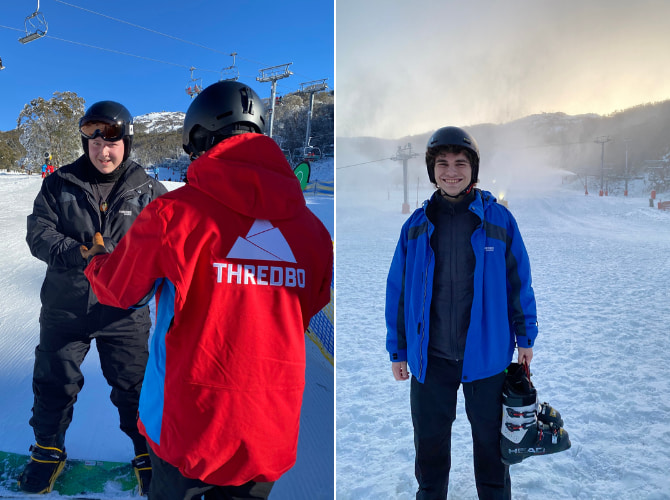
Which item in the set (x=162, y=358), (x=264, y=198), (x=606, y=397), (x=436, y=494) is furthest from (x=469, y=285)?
(x=606, y=397)

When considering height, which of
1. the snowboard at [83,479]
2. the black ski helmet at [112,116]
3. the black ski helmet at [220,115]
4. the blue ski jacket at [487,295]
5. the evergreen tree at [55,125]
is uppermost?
the evergreen tree at [55,125]

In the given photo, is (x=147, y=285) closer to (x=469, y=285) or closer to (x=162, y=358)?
(x=162, y=358)

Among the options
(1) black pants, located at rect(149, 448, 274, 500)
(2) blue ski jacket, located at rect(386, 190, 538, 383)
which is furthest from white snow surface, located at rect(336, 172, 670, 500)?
(1) black pants, located at rect(149, 448, 274, 500)

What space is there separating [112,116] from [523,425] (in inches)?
92.7

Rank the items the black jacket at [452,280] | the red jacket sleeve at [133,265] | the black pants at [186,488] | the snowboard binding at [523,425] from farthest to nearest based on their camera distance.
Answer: the black jacket at [452,280] → the snowboard binding at [523,425] → the black pants at [186,488] → the red jacket sleeve at [133,265]

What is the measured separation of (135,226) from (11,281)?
6.34m

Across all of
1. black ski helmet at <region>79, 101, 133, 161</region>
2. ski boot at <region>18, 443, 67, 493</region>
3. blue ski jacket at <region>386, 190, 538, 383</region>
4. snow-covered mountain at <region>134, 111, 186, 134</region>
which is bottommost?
ski boot at <region>18, 443, 67, 493</region>

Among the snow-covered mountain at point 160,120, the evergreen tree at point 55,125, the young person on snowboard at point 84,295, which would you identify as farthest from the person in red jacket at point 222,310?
the snow-covered mountain at point 160,120

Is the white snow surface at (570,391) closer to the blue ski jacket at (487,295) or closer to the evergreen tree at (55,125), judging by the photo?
the blue ski jacket at (487,295)

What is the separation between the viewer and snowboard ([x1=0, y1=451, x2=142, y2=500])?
224 cm

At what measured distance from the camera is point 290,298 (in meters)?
1.25

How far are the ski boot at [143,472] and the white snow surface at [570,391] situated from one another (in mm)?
1018

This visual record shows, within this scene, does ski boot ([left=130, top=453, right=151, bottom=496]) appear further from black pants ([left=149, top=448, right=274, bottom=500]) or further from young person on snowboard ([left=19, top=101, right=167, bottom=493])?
black pants ([left=149, top=448, right=274, bottom=500])

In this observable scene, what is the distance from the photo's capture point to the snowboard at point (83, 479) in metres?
2.24
